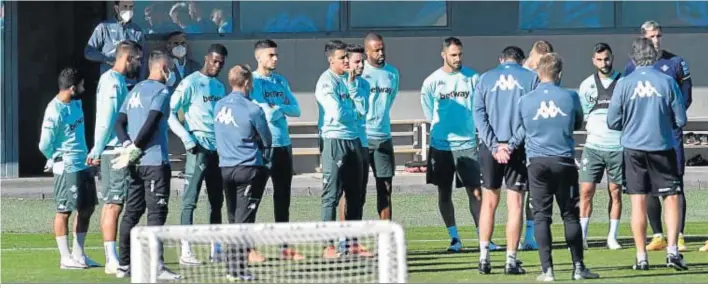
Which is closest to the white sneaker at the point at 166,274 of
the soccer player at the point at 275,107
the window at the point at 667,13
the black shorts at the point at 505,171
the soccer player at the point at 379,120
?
the black shorts at the point at 505,171

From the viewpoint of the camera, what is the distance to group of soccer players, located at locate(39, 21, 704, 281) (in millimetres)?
10562

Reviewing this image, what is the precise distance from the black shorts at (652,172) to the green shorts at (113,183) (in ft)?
13.0

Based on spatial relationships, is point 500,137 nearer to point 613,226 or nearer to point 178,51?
point 613,226

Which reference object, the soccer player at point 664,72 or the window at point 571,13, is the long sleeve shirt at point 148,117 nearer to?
the soccer player at point 664,72

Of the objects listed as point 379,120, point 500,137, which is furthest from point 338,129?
point 500,137

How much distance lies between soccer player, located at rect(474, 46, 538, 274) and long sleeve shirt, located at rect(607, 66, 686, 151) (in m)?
0.74

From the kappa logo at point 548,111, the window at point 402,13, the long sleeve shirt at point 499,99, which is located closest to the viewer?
the kappa logo at point 548,111

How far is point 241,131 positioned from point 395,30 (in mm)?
10963

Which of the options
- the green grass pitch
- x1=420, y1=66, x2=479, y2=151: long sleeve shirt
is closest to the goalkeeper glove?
the green grass pitch

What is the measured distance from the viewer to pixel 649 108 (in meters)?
10.8

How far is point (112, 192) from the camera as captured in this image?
11352 mm

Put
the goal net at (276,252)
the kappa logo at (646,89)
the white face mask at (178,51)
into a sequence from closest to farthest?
the goal net at (276,252) < the kappa logo at (646,89) < the white face mask at (178,51)

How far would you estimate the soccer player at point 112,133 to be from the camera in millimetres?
11297
